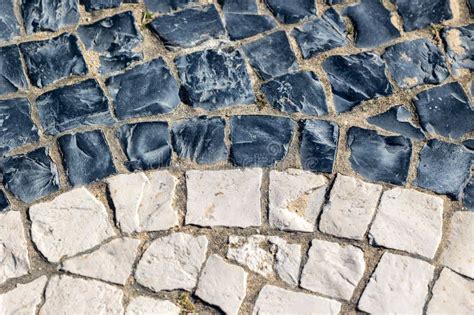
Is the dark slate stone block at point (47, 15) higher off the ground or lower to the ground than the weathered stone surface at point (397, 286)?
higher

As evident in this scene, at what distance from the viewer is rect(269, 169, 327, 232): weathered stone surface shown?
3.84 meters

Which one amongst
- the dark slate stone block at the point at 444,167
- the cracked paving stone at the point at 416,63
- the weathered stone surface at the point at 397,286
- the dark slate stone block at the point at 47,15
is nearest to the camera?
the weathered stone surface at the point at 397,286

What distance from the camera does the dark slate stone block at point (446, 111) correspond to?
401 cm

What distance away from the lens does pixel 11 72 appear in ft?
13.5

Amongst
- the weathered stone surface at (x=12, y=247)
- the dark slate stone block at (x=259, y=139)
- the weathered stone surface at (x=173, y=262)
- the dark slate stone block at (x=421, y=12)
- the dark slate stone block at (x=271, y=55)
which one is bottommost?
the weathered stone surface at (x=173, y=262)

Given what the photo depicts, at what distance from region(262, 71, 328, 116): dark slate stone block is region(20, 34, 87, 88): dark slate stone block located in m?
0.86

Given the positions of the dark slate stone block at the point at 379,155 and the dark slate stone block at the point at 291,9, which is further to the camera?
the dark slate stone block at the point at 291,9

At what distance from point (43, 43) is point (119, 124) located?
0.55m

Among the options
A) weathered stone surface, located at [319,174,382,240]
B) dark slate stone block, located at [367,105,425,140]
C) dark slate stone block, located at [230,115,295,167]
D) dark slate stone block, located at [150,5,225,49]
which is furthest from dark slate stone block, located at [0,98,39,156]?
dark slate stone block, located at [367,105,425,140]

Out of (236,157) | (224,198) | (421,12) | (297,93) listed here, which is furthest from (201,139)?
(421,12)

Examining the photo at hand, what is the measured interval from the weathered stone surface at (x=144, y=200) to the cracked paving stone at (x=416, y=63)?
1123 mm

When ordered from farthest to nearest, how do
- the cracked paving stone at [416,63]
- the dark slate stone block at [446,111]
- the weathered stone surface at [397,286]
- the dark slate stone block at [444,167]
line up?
the cracked paving stone at [416,63]
the dark slate stone block at [446,111]
the dark slate stone block at [444,167]
the weathered stone surface at [397,286]

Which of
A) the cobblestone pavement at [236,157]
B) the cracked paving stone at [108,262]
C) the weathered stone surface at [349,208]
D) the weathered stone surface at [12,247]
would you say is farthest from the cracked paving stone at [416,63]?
the weathered stone surface at [12,247]

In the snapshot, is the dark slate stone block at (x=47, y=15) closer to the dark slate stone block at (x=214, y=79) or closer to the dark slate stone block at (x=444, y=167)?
the dark slate stone block at (x=214, y=79)
